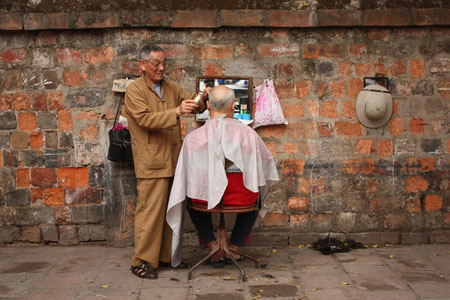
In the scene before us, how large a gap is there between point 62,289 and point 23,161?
1.52 meters

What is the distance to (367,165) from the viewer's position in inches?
186

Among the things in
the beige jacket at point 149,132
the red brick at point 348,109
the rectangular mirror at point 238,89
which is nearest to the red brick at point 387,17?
the red brick at point 348,109

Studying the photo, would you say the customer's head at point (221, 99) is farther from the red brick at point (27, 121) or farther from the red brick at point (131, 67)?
the red brick at point (27, 121)

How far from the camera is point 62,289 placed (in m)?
3.72

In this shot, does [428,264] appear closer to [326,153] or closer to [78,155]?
[326,153]

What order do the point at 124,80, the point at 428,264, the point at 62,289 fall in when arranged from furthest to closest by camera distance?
the point at 124,80 → the point at 428,264 → the point at 62,289

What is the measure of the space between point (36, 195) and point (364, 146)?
2.96m

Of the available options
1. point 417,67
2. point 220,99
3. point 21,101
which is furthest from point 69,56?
point 417,67

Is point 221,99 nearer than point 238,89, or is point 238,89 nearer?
point 221,99

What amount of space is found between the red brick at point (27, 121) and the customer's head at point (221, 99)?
5.98 ft

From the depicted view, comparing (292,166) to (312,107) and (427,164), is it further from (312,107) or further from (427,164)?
(427,164)

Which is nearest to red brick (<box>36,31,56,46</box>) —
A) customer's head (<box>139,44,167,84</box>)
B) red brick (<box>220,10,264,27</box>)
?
customer's head (<box>139,44,167,84</box>)

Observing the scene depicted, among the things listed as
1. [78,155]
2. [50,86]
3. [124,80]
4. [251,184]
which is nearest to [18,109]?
[50,86]

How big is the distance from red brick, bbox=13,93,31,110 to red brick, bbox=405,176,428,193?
136 inches
